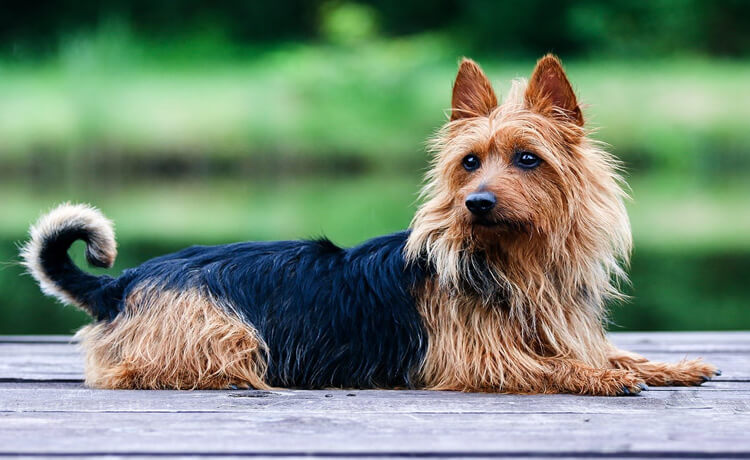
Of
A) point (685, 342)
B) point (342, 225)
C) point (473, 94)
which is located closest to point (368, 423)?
point (473, 94)

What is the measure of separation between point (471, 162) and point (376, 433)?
1.17m

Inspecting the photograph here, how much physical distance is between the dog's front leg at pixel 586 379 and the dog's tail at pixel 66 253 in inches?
61.3

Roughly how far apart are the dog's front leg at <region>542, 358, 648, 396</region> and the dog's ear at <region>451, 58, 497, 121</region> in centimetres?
95

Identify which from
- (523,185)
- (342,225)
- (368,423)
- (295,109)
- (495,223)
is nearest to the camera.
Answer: (368,423)

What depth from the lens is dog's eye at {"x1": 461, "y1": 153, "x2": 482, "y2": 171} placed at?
3.20 meters

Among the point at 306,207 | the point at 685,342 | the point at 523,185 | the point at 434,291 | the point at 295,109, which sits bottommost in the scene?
the point at 306,207

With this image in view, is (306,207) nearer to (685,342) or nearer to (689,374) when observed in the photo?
(685,342)

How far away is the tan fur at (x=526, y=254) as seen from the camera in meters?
3.07

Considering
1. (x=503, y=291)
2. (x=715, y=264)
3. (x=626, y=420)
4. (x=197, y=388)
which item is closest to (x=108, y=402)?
(x=197, y=388)

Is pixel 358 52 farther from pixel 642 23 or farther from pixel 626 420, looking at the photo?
pixel 626 420

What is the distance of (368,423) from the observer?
252cm

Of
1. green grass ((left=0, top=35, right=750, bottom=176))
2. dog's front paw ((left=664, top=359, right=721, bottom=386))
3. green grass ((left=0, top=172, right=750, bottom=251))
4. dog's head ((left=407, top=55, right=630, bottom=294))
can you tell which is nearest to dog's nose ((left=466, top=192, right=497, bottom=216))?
dog's head ((left=407, top=55, right=630, bottom=294))

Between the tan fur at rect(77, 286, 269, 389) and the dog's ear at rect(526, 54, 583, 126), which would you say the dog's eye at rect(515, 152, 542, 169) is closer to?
the dog's ear at rect(526, 54, 583, 126)

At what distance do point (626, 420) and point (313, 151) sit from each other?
15105 mm
